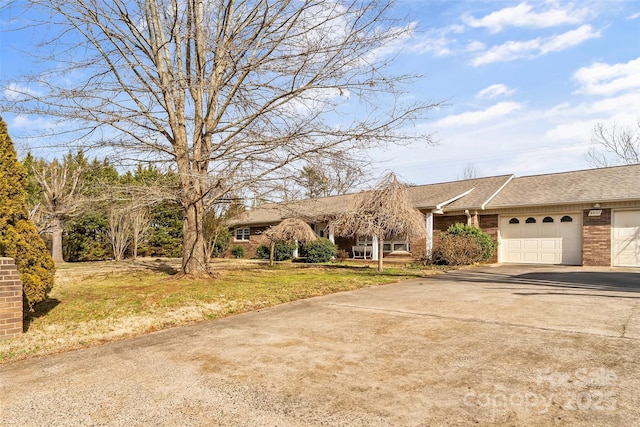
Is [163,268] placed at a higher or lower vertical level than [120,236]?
lower

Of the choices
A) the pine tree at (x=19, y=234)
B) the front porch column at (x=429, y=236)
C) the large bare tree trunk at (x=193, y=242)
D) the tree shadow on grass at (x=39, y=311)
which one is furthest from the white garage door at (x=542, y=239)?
the pine tree at (x=19, y=234)

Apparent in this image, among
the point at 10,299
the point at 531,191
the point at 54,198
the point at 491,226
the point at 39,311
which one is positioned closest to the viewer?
the point at 10,299

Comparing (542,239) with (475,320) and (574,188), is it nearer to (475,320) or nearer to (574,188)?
(574,188)

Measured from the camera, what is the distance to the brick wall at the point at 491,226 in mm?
18558

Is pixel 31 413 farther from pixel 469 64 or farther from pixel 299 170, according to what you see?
pixel 469 64

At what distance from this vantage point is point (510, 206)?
17844 mm

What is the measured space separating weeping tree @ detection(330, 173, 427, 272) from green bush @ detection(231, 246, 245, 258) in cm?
1446

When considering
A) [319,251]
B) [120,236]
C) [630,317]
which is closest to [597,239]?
[630,317]

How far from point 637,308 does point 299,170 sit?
753cm

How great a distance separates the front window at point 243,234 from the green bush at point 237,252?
1.15 metres

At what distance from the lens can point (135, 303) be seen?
7734 millimetres

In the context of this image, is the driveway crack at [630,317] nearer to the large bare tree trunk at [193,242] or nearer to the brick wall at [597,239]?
the large bare tree trunk at [193,242]

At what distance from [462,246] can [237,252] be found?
16.8 meters

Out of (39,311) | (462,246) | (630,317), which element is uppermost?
(462,246)
